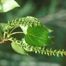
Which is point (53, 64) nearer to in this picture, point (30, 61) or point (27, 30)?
point (30, 61)

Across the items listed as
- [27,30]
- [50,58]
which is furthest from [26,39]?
[50,58]

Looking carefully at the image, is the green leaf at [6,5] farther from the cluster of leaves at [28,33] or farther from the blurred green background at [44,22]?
the blurred green background at [44,22]

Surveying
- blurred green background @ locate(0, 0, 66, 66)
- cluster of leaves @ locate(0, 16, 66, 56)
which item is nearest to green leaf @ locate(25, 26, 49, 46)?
cluster of leaves @ locate(0, 16, 66, 56)

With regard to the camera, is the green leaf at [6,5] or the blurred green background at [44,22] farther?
the blurred green background at [44,22]

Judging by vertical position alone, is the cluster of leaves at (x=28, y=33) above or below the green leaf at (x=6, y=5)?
below

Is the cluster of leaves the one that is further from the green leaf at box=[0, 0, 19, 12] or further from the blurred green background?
the blurred green background

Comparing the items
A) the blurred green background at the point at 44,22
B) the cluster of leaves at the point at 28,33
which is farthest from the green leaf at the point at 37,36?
the blurred green background at the point at 44,22

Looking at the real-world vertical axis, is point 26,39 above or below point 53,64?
above
